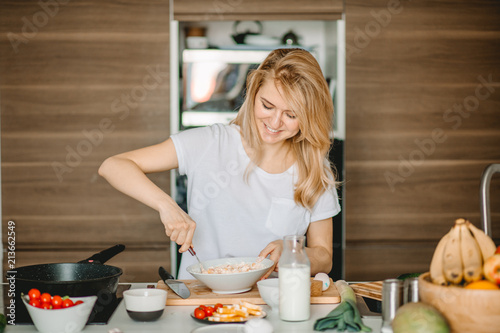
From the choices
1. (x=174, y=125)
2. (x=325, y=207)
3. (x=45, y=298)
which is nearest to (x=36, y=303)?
(x=45, y=298)

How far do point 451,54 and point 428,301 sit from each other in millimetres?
2038

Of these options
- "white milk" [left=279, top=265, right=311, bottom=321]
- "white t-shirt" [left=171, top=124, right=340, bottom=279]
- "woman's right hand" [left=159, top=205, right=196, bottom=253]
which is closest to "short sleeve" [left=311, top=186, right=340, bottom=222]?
"white t-shirt" [left=171, top=124, right=340, bottom=279]

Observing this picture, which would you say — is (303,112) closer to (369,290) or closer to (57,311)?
(369,290)

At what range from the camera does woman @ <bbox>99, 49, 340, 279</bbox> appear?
72.7 inches

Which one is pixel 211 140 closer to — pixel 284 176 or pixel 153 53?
pixel 284 176

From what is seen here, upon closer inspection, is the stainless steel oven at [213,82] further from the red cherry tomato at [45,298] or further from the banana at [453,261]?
the banana at [453,261]

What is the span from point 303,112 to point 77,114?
4.91 ft

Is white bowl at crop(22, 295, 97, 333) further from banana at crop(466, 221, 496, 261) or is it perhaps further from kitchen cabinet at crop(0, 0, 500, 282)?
kitchen cabinet at crop(0, 0, 500, 282)

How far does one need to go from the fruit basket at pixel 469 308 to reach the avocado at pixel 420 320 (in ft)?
0.07

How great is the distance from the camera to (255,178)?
1978 millimetres

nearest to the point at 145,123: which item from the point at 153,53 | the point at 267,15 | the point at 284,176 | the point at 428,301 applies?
the point at 153,53

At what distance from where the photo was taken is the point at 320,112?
182 centimetres

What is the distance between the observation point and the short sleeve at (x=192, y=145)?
6.29 ft

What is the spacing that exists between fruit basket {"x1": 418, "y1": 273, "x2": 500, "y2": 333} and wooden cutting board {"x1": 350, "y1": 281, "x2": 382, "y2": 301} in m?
0.38
